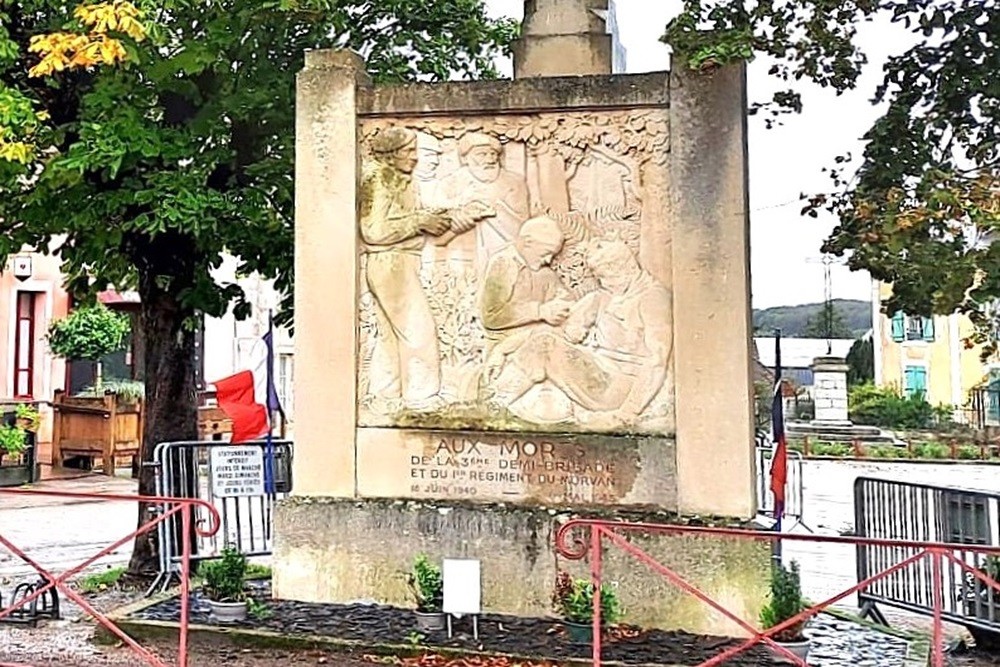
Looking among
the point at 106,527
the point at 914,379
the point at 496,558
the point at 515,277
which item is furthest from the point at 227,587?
the point at 914,379

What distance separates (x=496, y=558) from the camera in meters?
7.78

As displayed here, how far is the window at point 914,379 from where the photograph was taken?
4684 cm

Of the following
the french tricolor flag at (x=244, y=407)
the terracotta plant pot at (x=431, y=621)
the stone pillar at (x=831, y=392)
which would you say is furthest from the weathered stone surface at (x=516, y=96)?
the stone pillar at (x=831, y=392)

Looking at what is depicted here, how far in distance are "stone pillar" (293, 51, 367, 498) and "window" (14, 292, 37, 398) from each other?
59.5 feet

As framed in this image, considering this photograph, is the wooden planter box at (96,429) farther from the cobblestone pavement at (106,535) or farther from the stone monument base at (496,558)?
the stone monument base at (496,558)

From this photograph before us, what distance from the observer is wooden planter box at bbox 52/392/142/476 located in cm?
2139

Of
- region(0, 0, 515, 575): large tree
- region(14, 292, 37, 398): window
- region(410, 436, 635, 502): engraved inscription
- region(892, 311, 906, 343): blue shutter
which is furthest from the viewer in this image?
region(892, 311, 906, 343): blue shutter

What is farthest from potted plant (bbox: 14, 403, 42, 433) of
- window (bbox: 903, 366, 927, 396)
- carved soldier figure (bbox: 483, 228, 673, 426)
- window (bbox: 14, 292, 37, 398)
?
window (bbox: 903, 366, 927, 396)

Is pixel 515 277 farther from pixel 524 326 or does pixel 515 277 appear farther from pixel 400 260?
pixel 400 260

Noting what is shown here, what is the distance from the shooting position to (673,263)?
7.78 metres

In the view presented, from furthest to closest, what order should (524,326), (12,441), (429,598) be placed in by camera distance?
(12,441)
(524,326)
(429,598)

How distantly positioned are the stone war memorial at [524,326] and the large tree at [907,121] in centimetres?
72

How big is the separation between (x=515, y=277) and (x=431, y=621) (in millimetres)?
2644

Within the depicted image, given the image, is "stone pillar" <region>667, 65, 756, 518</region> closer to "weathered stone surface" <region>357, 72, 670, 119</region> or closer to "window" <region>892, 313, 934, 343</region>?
"weathered stone surface" <region>357, 72, 670, 119</region>
